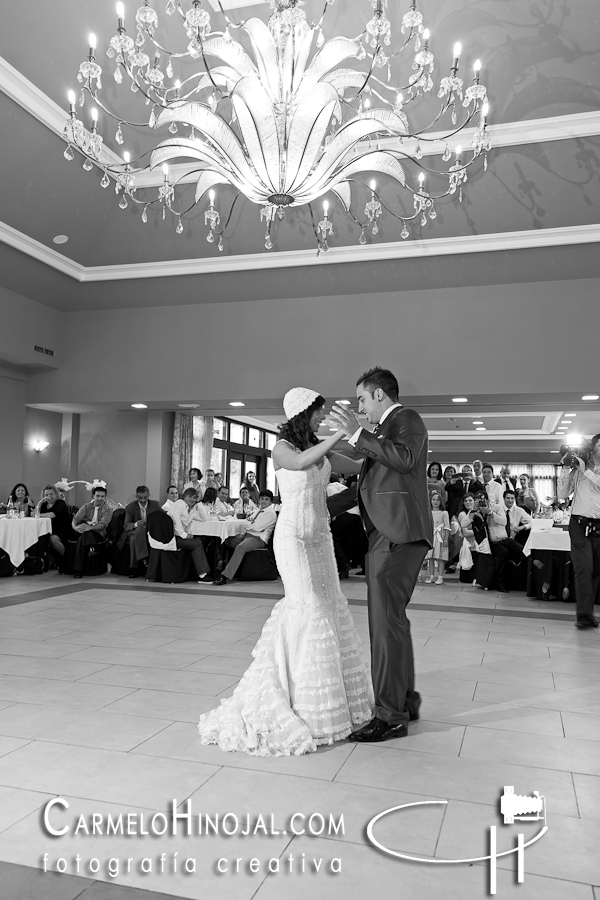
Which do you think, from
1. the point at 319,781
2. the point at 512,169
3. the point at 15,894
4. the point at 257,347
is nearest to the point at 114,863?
the point at 15,894

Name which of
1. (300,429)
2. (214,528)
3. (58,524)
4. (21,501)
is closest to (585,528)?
(300,429)

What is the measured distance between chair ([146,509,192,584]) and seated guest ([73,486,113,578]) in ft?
2.83

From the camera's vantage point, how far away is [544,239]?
25.5 feet

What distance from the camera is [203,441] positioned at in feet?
48.4

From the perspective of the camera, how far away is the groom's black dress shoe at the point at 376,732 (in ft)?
9.49

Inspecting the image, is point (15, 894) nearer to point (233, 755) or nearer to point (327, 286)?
point (233, 755)

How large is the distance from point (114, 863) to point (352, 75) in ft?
13.6

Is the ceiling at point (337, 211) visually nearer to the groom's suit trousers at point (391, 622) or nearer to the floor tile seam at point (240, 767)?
the groom's suit trousers at point (391, 622)

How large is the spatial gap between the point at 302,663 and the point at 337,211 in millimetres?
6112

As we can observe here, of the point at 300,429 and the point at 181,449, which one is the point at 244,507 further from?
the point at 300,429

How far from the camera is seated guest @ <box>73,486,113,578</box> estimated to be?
28.6ft

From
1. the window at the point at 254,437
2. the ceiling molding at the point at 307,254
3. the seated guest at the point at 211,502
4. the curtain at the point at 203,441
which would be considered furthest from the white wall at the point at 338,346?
the window at the point at 254,437

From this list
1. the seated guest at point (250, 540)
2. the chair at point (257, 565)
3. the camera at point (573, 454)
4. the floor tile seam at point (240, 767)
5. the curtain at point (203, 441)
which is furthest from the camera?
the curtain at point (203, 441)

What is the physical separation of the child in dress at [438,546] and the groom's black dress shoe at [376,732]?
18.9 ft
